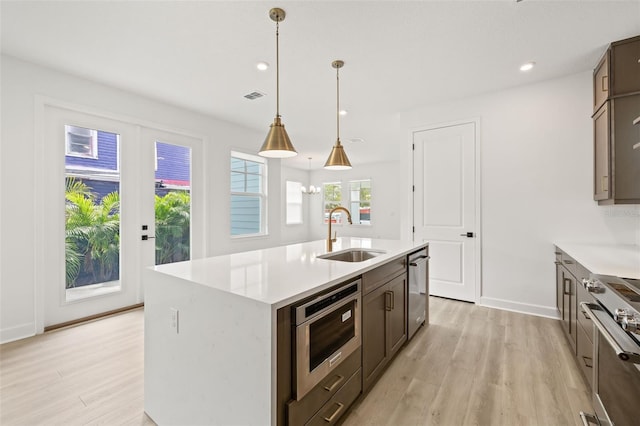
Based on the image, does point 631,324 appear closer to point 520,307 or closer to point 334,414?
point 334,414

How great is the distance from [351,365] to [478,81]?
11.0ft

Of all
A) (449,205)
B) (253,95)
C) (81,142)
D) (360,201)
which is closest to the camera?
(81,142)

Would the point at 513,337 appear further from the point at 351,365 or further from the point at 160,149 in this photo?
the point at 160,149

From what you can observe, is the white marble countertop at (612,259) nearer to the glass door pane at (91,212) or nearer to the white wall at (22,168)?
the glass door pane at (91,212)

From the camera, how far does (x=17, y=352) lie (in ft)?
8.04

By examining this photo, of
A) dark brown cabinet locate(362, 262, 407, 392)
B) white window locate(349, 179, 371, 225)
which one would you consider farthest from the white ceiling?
white window locate(349, 179, 371, 225)

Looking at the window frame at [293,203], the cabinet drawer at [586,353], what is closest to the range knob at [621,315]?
the cabinet drawer at [586,353]

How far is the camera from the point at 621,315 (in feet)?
3.68

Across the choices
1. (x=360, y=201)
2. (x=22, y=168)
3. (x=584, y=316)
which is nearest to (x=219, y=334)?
(x=584, y=316)

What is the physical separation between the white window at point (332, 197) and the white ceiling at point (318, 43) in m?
5.87

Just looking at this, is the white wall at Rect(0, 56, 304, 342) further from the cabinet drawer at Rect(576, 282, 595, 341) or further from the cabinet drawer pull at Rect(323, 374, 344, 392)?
the cabinet drawer at Rect(576, 282, 595, 341)

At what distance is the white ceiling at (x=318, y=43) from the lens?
2123 millimetres

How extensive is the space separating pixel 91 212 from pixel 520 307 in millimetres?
5156

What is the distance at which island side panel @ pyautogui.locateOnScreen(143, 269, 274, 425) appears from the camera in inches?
44.6
